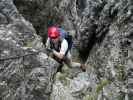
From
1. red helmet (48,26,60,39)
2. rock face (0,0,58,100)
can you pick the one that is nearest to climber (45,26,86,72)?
red helmet (48,26,60,39)

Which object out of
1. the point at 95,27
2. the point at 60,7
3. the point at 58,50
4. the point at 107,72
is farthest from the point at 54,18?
the point at 107,72

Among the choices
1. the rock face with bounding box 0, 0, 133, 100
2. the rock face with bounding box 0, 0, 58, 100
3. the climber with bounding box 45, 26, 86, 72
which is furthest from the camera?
the climber with bounding box 45, 26, 86, 72

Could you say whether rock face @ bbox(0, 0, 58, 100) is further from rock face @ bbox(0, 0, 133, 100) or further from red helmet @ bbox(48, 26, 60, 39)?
red helmet @ bbox(48, 26, 60, 39)

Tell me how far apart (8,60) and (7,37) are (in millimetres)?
824

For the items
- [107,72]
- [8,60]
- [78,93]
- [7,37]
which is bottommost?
[78,93]

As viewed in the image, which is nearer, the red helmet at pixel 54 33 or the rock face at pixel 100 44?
the rock face at pixel 100 44

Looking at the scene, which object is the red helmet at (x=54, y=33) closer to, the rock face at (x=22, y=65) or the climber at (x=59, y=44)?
the climber at (x=59, y=44)

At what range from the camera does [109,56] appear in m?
7.86

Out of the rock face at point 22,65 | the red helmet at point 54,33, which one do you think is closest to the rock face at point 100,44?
the rock face at point 22,65

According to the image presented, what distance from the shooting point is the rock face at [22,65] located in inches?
291

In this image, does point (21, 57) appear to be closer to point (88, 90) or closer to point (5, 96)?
point (5, 96)

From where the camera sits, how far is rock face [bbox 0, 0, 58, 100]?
7.38 meters

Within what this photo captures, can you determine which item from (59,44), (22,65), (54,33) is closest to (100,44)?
(59,44)

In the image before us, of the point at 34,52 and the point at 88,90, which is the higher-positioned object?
the point at 34,52
